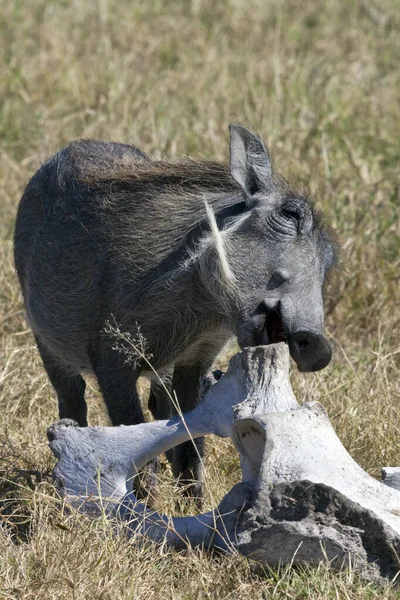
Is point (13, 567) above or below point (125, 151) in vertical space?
below

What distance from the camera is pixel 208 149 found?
740cm

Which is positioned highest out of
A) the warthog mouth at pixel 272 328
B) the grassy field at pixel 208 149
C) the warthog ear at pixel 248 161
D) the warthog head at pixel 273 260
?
the warthog ear at pixel 248 161

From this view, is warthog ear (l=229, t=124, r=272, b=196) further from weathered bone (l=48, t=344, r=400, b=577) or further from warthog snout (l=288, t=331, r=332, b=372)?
weathered bone (l=48, t=344, r=400, b=577)

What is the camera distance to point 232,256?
4027 millimetres

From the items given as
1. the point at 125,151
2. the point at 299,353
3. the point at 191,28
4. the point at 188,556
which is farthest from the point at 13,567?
the point at 191,28

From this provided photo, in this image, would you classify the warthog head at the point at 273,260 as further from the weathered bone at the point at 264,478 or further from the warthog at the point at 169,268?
the weathered bone at the point at 264,478

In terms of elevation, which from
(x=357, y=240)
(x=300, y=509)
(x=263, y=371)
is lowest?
(x=357, y=240)

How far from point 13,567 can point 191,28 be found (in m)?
7.39

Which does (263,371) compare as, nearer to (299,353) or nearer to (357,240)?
(299,353)

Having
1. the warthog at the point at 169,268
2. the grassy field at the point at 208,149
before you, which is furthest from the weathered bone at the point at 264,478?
the warthog at the point at 169,268

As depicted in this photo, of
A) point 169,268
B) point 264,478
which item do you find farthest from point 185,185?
point 264,478

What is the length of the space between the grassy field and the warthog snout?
66 cm

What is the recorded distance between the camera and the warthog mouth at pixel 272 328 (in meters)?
3.88

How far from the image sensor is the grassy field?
3307mm
